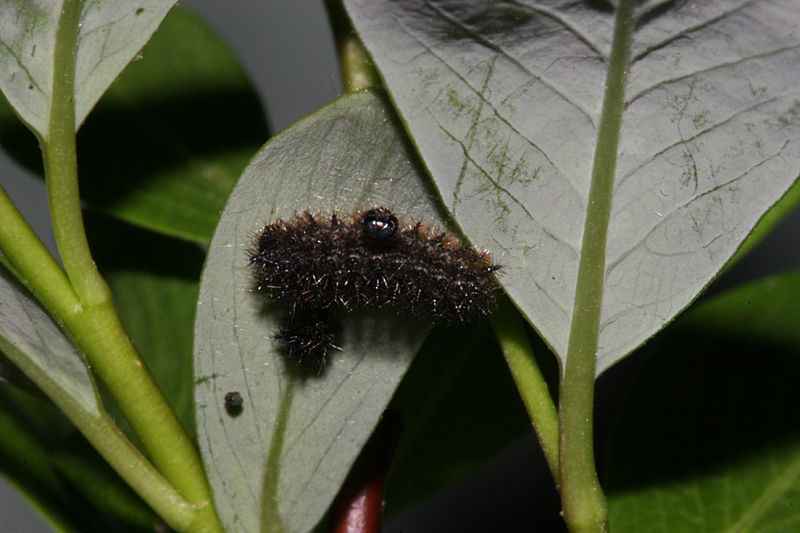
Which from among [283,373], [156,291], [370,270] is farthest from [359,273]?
[156,291]

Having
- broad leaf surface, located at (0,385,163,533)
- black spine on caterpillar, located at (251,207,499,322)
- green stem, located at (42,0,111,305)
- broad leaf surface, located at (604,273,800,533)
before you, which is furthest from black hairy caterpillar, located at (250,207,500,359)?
broad leaf surface, located at (0,385,163,533)

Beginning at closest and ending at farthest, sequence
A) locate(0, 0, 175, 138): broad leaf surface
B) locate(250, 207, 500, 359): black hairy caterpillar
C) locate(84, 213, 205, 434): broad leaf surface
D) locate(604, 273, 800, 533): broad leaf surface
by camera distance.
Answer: locate(0, 0, 175, 138): broad leaf surface → locate(250, 207, 500, 359): black hairy caterpillar → locate(604, 273, 800, 533): broad leaf surface → locate(84, 213, 205, 434): broad leaf surface

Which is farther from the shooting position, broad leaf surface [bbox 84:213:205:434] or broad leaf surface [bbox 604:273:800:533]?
broad leaf surface [bbox 84:213:205:434]

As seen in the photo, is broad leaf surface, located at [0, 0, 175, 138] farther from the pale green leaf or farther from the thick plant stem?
the pale green leaf

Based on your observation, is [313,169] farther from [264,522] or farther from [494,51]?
[264,522]

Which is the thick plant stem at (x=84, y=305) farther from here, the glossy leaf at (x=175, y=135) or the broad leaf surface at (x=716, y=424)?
the broad leaf surface at (x=716, y=424)

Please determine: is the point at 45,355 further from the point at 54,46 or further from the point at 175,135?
the point at 175,135
